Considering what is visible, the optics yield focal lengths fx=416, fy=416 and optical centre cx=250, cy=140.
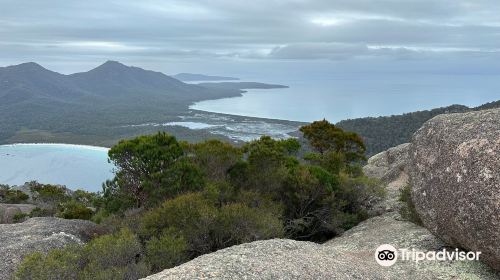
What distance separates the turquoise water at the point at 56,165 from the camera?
128 metres

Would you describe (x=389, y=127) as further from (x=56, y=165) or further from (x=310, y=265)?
(x=56, y=165)

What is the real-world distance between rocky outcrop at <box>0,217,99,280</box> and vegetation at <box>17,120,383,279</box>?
4.85 ft

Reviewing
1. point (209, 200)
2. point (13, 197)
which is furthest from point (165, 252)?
point (13, 197)

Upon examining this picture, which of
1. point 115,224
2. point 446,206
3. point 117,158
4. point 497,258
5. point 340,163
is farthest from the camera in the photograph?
point 340,163

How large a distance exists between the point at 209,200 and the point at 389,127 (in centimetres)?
9631

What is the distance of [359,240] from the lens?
19.2 metres

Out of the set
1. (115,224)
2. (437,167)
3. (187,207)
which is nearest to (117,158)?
(115,224)

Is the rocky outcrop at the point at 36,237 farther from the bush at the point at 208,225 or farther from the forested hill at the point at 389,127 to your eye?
the forested hill at the point at 389,127

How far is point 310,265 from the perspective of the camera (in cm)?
1348

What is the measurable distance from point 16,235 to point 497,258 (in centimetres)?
2113

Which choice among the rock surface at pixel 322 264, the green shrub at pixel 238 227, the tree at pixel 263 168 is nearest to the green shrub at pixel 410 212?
the rock surface at pixel 322 264

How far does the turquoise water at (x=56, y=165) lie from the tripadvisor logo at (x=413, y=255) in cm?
11204

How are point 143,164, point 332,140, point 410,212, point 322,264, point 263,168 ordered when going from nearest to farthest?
point 322,264 → point 410,212 → point 143,164 → point 263,168 → point 332,140

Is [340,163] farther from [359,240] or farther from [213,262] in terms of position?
[213,262]
